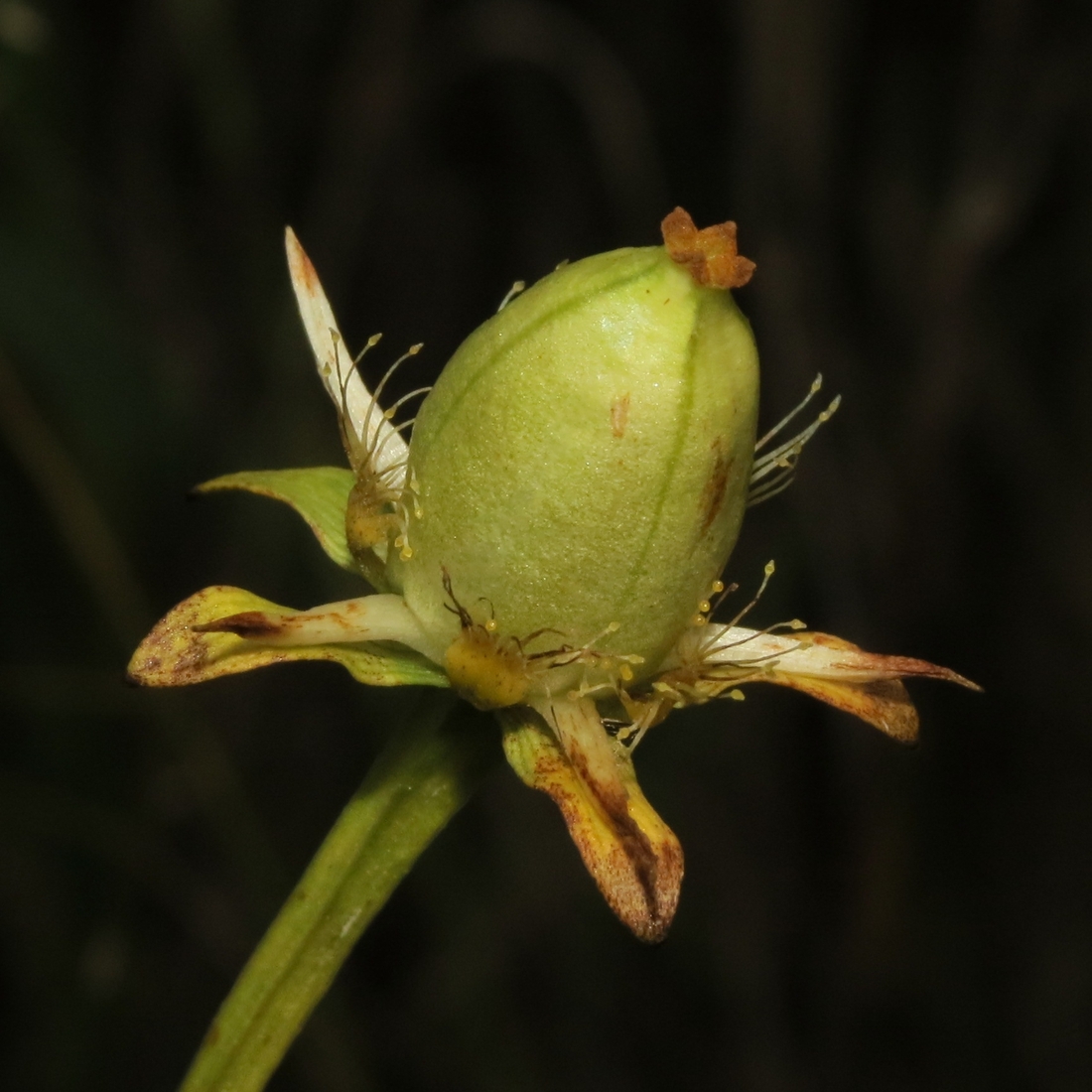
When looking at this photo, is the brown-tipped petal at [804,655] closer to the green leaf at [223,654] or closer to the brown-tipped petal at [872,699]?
the brown-tipped petal at [872,699]

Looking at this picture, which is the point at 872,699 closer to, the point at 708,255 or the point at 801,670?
the point at 801,670

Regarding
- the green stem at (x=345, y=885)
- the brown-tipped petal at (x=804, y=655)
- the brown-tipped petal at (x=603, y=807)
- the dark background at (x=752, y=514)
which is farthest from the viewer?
the dark background at (x=752, y=514)

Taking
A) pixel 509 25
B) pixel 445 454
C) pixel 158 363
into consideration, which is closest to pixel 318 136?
pixel 509 25

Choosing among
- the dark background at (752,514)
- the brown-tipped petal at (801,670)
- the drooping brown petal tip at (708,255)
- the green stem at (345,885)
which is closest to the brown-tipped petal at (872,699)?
the brown-tipped petal at (801,670)

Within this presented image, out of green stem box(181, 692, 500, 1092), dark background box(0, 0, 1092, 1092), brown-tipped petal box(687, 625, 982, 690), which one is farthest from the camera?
dark background box(0, 0, 1092, 1092)

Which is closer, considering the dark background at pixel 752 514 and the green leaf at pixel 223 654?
the green leaf at pixel 223 654

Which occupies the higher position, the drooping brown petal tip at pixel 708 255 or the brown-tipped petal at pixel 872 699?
the drooping brown petal tip at pixel 708 255

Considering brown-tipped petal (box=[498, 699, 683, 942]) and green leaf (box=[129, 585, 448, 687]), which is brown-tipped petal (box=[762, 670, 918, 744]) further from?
green leaf (box=[129, 585, 448, 687])

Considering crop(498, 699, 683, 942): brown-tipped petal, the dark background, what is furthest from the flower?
the dark background
